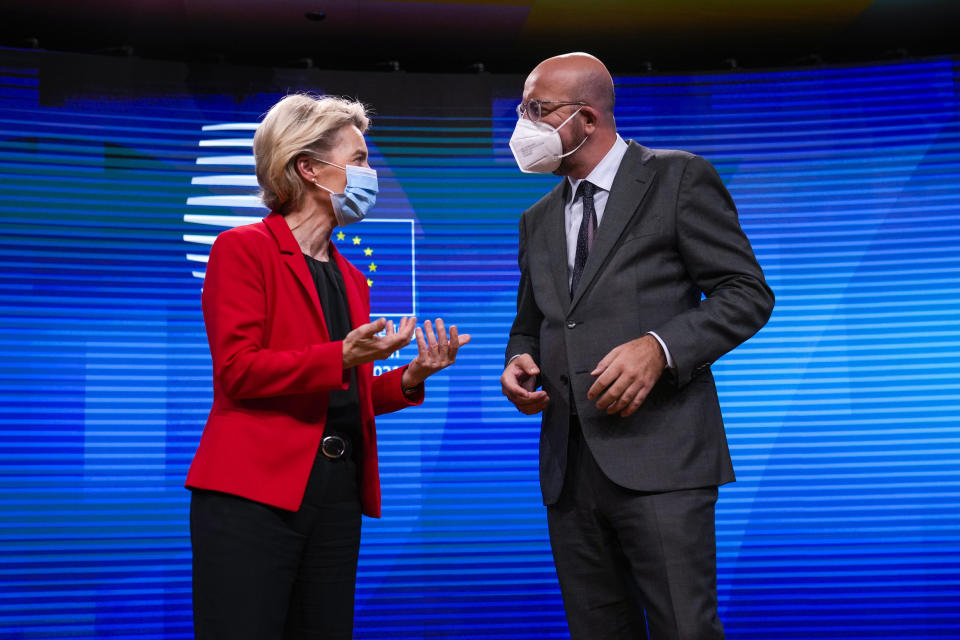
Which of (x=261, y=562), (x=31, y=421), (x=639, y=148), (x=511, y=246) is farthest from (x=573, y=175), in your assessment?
(x=31, y=421)

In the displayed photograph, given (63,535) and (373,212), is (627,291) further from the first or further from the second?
(63,535)

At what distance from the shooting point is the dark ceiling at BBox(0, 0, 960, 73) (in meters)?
4.04

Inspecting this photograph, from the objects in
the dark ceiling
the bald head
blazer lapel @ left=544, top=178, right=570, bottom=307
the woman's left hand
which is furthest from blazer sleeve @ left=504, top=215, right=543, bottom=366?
the dark ceiling

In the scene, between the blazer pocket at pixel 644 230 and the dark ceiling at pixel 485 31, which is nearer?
the blazer pocket at pixel 644 230

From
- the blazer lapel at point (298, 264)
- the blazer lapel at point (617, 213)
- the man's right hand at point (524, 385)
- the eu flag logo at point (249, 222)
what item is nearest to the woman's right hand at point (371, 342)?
the blazer lapel at point (298, 264)

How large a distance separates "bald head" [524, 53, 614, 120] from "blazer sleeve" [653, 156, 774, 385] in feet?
1.11

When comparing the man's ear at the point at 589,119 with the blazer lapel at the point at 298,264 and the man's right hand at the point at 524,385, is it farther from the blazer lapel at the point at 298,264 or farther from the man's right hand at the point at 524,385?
the blazer lapel at the point at 298,264

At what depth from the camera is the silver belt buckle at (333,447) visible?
6.53 feet

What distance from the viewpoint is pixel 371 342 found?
1875 millimetres

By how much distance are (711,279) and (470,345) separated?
2.40 meters

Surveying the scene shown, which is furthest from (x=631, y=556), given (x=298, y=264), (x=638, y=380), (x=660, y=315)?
(x=298, y=264)

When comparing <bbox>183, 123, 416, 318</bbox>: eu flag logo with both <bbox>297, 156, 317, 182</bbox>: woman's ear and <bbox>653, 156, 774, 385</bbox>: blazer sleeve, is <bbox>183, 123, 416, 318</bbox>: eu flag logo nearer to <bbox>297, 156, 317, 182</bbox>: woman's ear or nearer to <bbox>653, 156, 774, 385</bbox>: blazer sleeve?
<bbox>297, 156, 317, 182</bbox>: woman's ear

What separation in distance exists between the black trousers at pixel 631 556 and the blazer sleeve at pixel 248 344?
602mm

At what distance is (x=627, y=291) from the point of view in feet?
6.57
